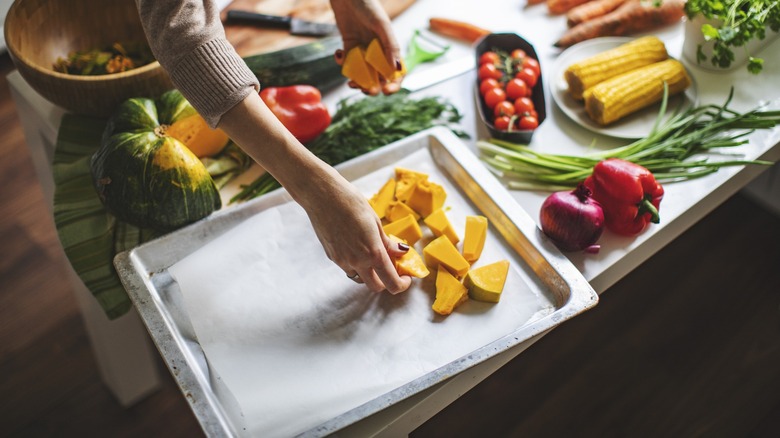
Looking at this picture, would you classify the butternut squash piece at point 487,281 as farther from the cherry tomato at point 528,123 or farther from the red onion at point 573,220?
the cherry tomato at point 528,123

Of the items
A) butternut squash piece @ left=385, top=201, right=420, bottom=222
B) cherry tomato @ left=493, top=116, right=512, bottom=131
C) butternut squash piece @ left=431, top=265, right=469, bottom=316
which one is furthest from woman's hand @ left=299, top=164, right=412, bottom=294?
cherry tomato @ left=493, top=116, right=512, bottom=131

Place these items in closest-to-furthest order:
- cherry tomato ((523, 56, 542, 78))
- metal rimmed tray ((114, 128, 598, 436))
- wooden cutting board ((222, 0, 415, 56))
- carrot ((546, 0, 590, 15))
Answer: metal rimmed tray ((114, 128, 598, 436))
cherry tomato ((523, 56, 542, 78))
wooden cutting board ((222, 0, 415, 56))
carrot ((546, 0, 590, 15))

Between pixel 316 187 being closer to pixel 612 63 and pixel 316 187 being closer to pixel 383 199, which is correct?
pixel 383 199

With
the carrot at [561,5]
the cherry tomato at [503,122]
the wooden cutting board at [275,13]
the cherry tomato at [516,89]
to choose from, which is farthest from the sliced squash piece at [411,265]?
the carrot at [561,5]

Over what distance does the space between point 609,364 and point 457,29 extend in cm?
121

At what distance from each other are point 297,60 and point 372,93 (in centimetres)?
23

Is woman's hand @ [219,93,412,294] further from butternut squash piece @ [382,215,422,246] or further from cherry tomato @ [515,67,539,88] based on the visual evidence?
cherry tomato @ [515,67,539,88]

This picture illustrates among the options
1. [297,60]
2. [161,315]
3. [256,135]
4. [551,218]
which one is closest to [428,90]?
[297,60]

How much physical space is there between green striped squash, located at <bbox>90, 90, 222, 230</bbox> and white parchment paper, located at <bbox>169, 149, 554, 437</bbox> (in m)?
0.09

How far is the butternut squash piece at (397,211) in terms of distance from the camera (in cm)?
137

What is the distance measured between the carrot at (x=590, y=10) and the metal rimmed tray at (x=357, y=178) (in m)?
0.70

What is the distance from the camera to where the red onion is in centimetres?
127

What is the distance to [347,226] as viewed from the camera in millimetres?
1092

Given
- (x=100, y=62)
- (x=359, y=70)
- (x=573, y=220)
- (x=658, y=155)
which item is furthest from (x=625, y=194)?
(x=100, y=62)
